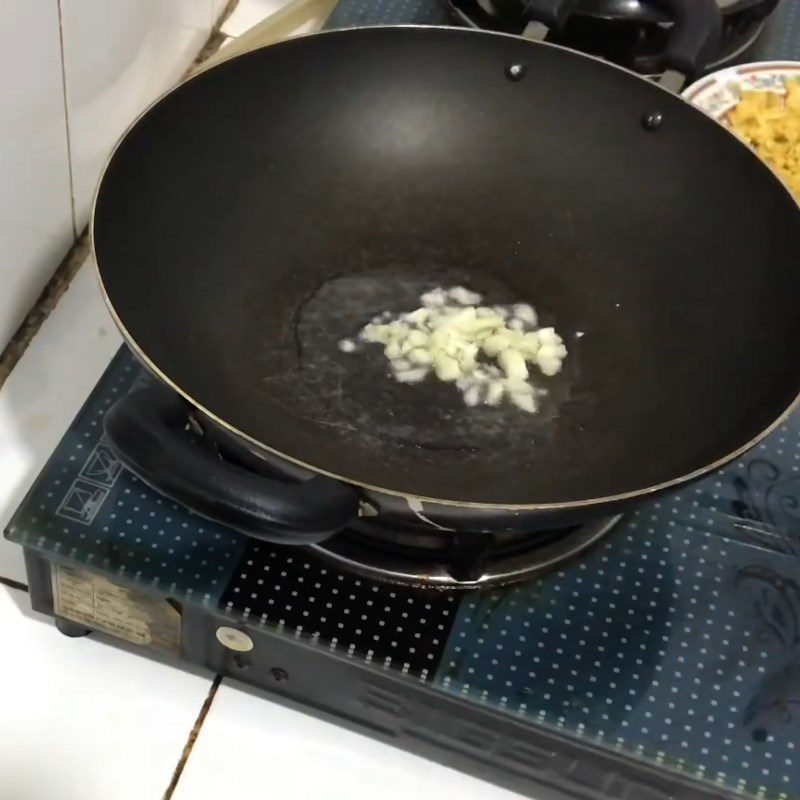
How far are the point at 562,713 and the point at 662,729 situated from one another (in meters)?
0.06

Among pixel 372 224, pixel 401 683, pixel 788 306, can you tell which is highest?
pixel 788 306

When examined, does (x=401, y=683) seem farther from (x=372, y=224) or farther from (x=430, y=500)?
(x=372, y=224)

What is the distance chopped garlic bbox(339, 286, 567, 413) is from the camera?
0.72 m

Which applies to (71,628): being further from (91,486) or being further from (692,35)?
(692,35)

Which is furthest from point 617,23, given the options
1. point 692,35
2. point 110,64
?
point 110,64

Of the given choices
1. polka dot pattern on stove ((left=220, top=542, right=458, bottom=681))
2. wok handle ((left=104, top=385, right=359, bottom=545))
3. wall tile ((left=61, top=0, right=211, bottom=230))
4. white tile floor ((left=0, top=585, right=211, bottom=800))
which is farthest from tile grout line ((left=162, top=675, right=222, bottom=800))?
wall tile ((left=61, top=0, right=211, bottom=230))

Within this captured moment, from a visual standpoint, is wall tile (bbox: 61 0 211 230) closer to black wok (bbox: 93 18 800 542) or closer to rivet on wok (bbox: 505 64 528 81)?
black wok (bbox: 93 18 800 542)

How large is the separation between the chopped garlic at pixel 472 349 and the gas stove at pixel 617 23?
296 mm

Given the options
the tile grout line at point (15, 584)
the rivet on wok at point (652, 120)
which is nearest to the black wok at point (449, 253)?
the rivet on wok at point (652, 120)

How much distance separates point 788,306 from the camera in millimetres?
683

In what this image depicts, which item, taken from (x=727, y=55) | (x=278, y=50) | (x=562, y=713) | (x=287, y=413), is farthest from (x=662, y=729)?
(x=727, y=55)

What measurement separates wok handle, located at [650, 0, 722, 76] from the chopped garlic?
237 mm

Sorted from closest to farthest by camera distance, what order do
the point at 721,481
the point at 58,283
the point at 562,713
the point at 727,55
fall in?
1. the point at 562,713
2. the point at 721,481
3. the point at 58,283
4. the point at 727,55

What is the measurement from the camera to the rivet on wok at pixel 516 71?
803 mm
